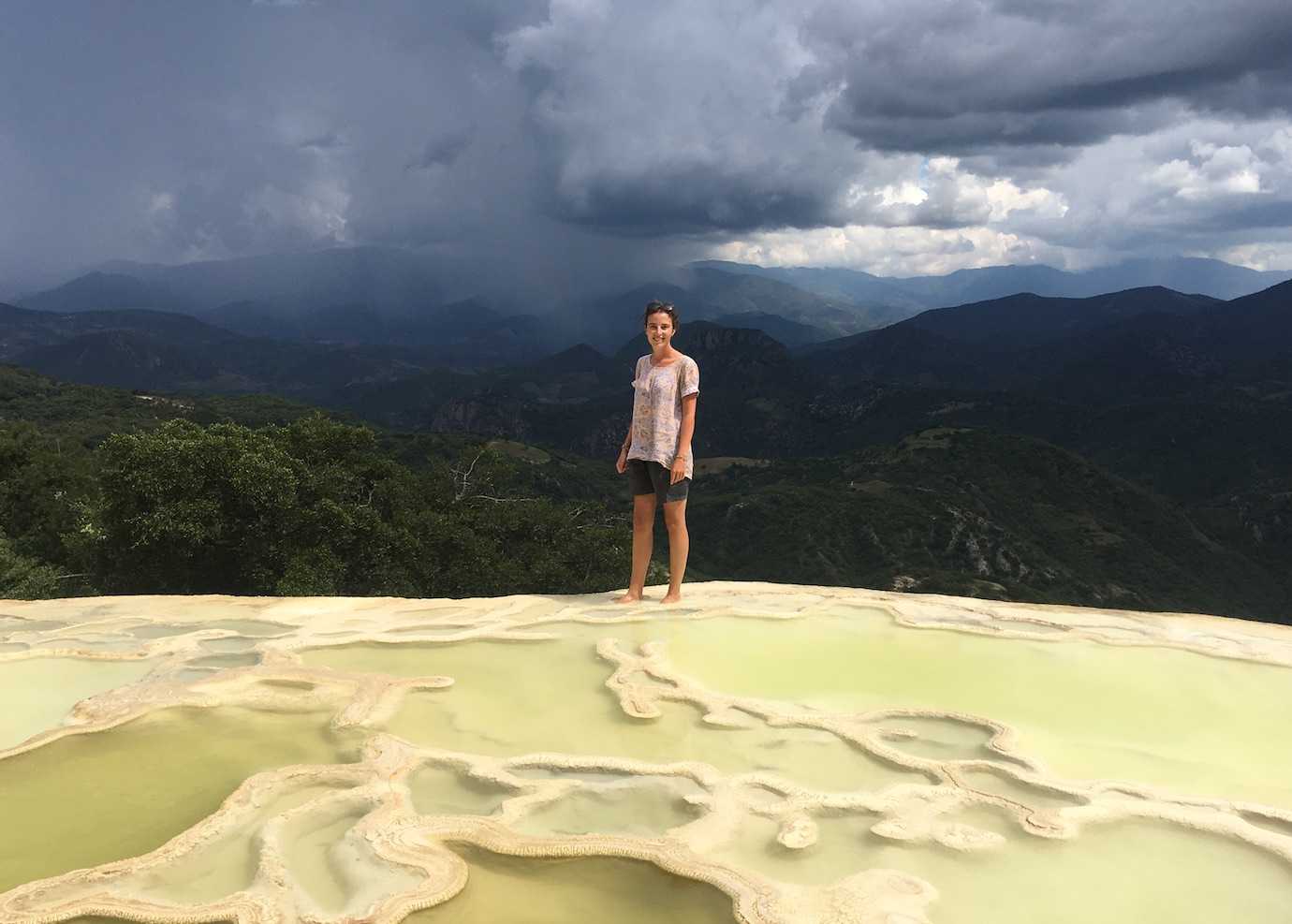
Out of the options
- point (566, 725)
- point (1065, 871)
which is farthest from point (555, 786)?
point (1065, 871)

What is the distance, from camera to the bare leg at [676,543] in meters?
7.69

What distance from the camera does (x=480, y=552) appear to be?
22688 millimetres

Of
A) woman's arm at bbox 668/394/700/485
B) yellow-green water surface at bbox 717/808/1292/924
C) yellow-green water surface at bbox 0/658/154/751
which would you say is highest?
woman's arm at bbox 668/394/700/485

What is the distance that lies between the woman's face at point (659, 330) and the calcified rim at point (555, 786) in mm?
2623

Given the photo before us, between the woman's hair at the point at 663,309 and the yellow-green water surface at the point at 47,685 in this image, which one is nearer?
the yellow-green water surface at the point at 47,685

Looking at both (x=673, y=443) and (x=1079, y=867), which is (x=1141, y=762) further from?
(x=673, y=443)

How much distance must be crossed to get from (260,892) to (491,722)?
1.99m

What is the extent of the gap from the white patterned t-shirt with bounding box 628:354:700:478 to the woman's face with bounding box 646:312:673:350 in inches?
10.2

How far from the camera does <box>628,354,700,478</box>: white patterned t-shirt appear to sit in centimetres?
768

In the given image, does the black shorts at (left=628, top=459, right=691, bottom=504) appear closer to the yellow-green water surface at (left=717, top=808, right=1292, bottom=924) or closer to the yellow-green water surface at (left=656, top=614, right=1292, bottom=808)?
the yellow-green water surface at (left=656, top=614, right=1292, bottom=808)

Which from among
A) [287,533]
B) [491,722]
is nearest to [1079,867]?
[491,722]

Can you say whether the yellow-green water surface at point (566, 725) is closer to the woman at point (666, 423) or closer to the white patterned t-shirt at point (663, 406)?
the woman at point (666, 423)

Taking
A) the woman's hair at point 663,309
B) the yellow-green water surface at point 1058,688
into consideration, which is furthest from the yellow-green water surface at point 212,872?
the woman's hair at point 663,309

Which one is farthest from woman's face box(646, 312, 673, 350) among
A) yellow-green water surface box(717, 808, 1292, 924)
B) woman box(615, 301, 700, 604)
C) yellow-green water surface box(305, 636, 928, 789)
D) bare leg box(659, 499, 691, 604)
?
yellow-green water surface box(717, 808, 1292, 924)
